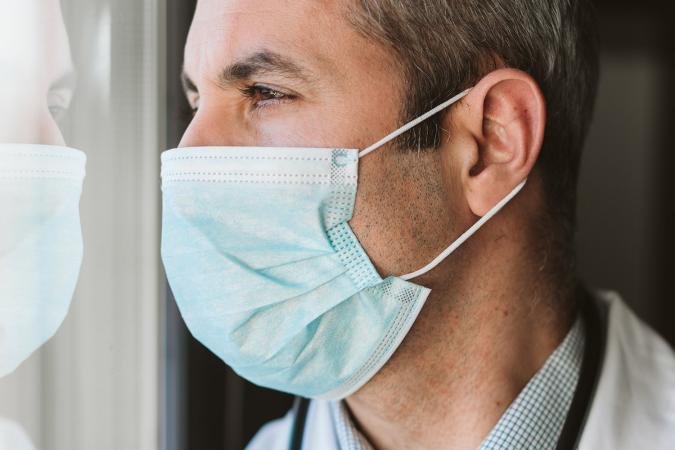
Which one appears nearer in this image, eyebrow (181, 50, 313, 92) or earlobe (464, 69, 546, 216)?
Result: eyebrow (181, 50, 313, 92)

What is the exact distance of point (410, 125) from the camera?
4.09ft

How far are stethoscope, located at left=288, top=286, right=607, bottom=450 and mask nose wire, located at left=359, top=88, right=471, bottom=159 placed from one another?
60 centimetres

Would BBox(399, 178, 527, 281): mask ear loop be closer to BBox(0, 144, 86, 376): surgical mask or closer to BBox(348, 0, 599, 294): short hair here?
BBox(348, 0, 599, 294): short hair

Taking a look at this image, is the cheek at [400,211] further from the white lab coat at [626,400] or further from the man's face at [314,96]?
the white lab coat at [626,400]

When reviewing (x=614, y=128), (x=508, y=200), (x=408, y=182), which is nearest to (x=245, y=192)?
(x=408, y=182)

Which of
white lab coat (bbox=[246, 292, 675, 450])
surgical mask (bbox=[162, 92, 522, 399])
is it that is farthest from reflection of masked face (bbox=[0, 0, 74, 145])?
white lab coat (bbox=[246, 292, 675, 450])

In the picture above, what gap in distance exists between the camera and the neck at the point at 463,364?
134cm

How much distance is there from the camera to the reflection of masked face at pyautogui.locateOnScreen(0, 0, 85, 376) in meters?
0.90

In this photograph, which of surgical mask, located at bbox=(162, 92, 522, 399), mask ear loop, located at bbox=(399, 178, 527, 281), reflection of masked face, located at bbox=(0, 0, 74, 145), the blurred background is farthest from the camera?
mask ear loop, located at bbox=(399, 178, 527, 281)

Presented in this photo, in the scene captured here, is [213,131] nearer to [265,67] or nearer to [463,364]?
[265,67]

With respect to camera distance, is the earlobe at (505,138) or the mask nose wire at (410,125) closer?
the mask nose wire at (410,125)

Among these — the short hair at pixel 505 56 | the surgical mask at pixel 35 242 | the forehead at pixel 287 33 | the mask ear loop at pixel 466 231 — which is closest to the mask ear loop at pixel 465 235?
the mask ear loop at pixel 466 231

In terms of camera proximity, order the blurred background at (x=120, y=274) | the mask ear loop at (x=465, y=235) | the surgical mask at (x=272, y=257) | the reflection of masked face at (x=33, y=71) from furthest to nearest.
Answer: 1. the mask ear loop at (x=465, y=235)
2. the surgical mask at (x=272, y=257)
3. the blurred background at (x=120, y=274)
4. the reflection of masked face at (x=33, y=71)

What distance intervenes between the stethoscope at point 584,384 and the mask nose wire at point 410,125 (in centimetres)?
60
